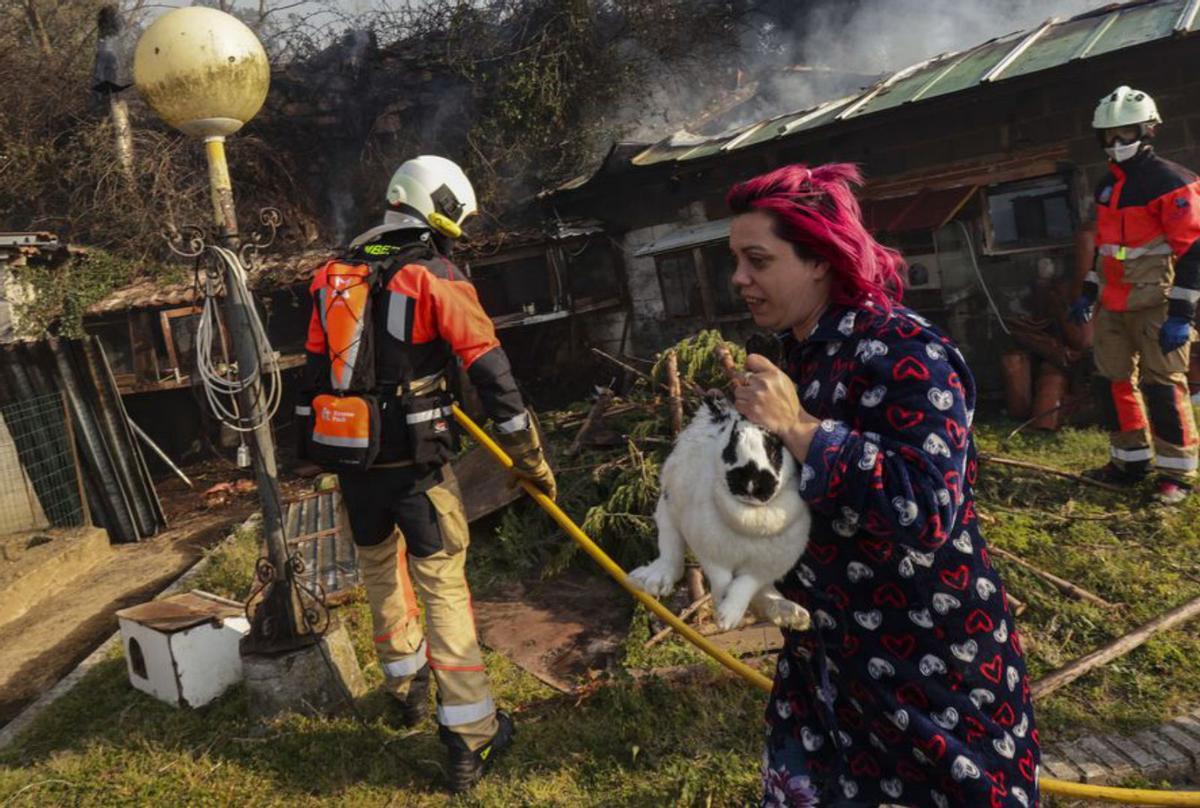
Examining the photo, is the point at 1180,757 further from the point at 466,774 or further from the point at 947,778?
the point at 466,774

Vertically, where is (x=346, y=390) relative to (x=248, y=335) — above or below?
below

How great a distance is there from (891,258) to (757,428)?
58 centimetres

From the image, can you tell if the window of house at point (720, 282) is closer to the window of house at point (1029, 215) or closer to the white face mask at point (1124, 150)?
the window of house at point (1029, 215)

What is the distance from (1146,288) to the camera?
5281mm

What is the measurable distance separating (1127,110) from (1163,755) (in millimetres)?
4398

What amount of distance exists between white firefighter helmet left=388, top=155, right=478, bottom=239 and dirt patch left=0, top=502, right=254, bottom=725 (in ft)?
13.7

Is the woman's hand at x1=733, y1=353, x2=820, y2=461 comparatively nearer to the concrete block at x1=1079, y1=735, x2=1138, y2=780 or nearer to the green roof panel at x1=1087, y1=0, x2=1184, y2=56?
the concrete block at x1=1079, y1=735, x2=1138, y2=780

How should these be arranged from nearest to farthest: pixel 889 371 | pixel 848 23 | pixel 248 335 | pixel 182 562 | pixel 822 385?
pixel 889 371 → pixel 822 385 → pixel 248 335 → pixel 182 562 → pixel 848 23

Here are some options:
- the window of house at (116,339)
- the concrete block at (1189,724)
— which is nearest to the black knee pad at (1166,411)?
the concrete block at (1189,724)

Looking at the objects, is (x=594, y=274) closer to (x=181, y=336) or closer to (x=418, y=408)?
(x=181, y=336)

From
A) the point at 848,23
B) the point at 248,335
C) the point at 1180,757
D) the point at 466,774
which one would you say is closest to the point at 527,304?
the point at 248,335

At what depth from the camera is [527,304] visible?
1213 centimetres

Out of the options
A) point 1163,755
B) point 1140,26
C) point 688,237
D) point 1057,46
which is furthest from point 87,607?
point 1140,26

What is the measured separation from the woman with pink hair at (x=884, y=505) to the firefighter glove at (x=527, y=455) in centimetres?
175
